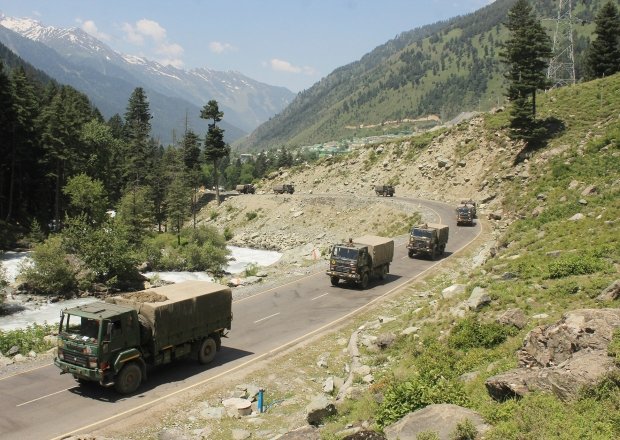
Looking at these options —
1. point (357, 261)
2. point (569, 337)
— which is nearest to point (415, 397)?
point (569, 337)

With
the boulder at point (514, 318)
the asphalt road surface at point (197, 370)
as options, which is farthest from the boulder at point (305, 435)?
the boulder at point (514, 318)

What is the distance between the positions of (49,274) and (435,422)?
36030mm

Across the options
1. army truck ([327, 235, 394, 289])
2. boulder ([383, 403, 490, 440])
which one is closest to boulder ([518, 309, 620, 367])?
boulder ([383, 403, 490, 440])

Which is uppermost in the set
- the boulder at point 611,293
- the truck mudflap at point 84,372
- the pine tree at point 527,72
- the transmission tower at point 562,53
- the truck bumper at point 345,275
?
the transmission tower at point 562,53

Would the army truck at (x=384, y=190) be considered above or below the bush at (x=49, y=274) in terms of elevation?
above

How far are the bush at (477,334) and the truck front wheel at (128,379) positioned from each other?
34.3ft

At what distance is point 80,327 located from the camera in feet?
55.0

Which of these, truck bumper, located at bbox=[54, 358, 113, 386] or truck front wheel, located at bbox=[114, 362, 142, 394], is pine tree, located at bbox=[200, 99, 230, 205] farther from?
truck bumper, located at bbox=[54, 358, 113, 386]

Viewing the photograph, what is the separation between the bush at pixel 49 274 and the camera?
38.5 metres

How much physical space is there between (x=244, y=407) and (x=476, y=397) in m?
7.72

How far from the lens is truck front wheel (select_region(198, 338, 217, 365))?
19938 millimetres

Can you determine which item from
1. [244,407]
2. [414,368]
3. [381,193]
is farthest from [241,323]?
[381,193]

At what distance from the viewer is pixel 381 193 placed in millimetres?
74812

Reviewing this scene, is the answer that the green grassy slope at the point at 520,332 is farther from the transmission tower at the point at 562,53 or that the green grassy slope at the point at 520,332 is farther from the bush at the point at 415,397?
the transmission tower at the point at 562,53
